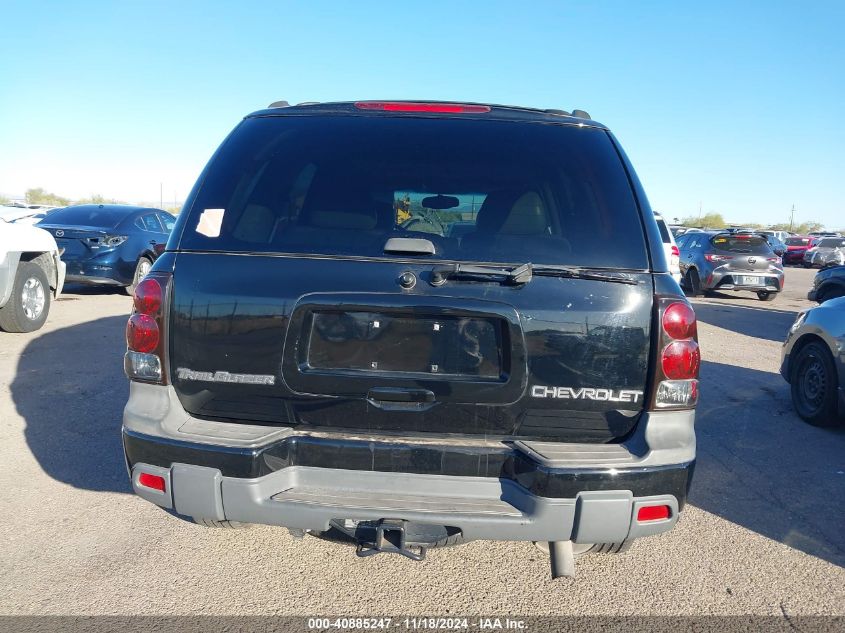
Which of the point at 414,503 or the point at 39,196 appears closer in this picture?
the point at 414,503

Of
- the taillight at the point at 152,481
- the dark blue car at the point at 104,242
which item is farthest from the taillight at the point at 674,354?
the dark blue car at the point at 104,242

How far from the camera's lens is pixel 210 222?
262cm

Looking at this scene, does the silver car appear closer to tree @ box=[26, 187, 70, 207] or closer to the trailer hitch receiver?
the trailer hitch receiver

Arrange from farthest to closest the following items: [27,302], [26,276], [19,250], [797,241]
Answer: [797,241], [27,302], [26,276], [19,250]

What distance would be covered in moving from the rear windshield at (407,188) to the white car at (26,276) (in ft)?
19.9

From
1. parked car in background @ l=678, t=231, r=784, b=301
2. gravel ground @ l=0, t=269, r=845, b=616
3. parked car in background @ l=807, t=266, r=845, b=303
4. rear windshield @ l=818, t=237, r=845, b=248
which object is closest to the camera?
gravel ground @ l=0, t=269, r=845, b=616

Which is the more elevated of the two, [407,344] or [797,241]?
[407,344]

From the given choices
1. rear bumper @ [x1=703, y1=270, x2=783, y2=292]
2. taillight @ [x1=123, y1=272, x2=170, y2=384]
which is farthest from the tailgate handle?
rear bumper @ [x1=703, y1=270, x2=783, y2=292]

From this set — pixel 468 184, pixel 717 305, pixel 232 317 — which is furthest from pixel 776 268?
pixel 232 317

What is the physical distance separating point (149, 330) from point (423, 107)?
1489 mm

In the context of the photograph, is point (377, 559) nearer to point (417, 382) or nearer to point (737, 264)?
point (417, 382)

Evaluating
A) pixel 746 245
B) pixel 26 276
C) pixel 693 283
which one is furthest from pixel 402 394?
pixel 693 283

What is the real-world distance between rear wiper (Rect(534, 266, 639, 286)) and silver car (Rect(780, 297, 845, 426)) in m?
3.81

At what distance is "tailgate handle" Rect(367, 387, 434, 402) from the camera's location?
2455mm
